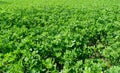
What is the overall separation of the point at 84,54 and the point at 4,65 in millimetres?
2154

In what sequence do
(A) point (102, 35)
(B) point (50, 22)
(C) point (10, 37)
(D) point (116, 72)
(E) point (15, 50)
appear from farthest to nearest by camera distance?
(B) point (50, 22)
(A) point (102, 35)
(C) point (10, 37)
(E) point (15, 50)
(D) point (116, 72)

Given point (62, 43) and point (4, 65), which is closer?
point (4, 65)

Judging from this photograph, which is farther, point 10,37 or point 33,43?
point 10,37

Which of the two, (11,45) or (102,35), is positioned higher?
(11,45)

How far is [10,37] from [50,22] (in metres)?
3.09

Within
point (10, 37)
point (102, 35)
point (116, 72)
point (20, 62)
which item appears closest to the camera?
point (116, 72)

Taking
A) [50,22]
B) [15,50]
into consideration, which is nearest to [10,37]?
[15,50]

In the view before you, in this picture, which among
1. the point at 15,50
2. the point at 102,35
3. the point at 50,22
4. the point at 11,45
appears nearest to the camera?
the point at 15,50

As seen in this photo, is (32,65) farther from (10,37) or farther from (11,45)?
(10,37)

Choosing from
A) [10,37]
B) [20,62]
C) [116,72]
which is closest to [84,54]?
[116,72]

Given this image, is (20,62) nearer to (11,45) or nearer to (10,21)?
(11,45)

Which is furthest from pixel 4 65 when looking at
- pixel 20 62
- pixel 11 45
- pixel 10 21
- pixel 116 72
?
pixel 10 21

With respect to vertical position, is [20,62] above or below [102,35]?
above

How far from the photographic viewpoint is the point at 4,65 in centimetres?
512
